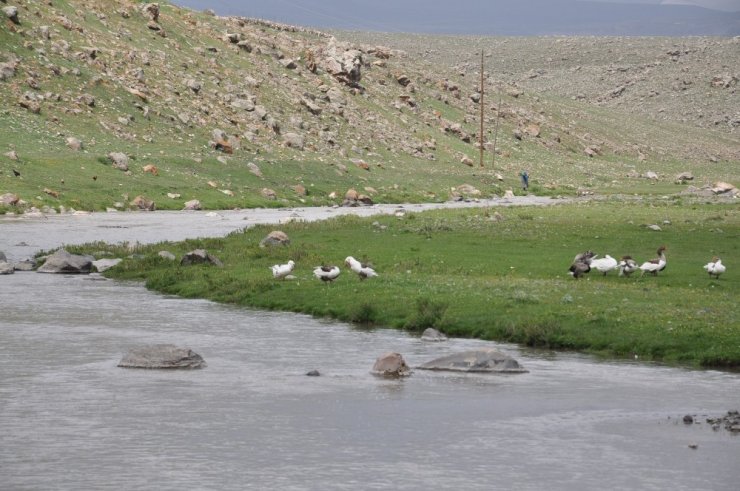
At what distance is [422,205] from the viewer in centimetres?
8725

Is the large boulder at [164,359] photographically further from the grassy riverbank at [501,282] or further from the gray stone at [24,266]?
the gray stone at [24,266]

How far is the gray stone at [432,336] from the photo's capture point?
99.0 ft

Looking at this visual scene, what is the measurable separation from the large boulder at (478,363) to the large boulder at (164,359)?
4.64 m

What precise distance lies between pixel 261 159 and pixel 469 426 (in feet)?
253

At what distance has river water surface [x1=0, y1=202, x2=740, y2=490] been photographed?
18.3 m

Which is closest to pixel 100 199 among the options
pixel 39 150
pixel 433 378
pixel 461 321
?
pixel 39 150

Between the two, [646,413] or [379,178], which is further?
[379,178]

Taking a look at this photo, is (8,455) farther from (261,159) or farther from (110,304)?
(261,159)

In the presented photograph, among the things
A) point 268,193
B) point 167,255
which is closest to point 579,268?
point 167,255

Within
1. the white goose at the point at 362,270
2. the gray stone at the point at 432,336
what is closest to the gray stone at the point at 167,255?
the white goose at the point at 362,270

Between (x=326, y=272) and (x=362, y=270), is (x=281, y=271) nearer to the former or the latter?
(x=326, y=272)

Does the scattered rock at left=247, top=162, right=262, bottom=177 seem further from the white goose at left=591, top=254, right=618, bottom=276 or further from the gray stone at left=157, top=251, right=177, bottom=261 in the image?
the white goose at left=591, top=254, right=618, bottom=276

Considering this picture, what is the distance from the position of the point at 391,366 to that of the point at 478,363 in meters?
1.96

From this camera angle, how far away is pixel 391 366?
2548cm
